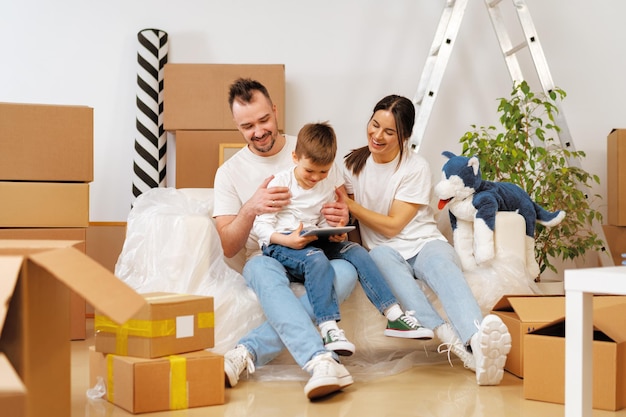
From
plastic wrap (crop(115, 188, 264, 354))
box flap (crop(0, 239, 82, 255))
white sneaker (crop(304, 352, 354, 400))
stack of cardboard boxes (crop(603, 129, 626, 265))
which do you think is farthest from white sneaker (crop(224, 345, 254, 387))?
stack of cardboard boxes (crop(603, 129, 626, 265))

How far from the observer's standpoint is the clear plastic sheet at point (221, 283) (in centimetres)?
235

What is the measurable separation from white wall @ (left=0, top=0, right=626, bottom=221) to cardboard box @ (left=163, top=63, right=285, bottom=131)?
28cm

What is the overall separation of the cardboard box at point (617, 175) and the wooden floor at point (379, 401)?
1626mm

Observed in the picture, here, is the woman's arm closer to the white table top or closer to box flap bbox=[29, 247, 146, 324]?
the white table top

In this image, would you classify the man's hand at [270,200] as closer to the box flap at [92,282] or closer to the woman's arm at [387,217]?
the woman's arm at [387,217]

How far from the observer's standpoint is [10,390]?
788 millimetres

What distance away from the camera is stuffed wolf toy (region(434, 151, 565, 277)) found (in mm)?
2615

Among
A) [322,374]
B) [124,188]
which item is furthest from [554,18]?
[322,374]

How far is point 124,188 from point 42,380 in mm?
2647

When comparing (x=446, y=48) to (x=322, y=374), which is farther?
(x=446, y=48)

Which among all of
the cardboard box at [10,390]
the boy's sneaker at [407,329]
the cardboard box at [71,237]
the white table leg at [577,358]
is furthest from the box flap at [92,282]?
the cardboard box at [71,237]

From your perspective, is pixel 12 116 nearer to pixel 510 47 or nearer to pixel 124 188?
pixel 124 188

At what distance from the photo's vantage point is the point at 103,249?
3.67 meters

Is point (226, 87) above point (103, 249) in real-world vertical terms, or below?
above
